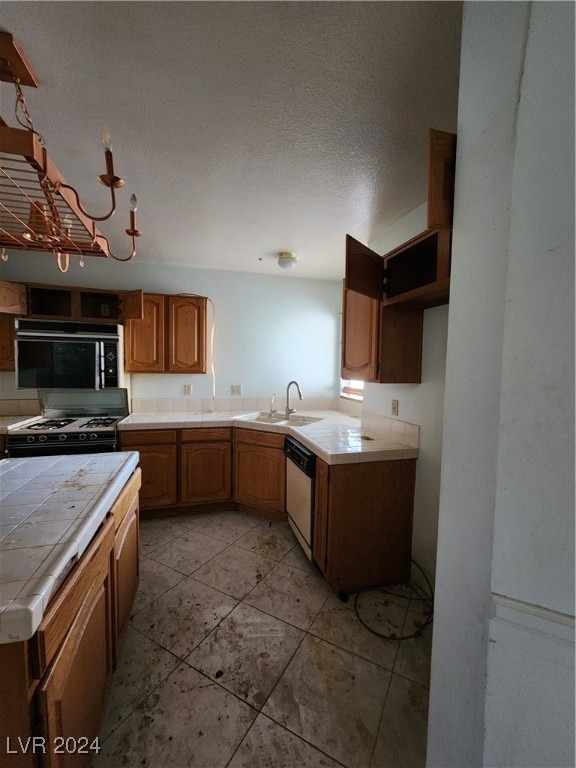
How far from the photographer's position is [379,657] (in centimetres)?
139

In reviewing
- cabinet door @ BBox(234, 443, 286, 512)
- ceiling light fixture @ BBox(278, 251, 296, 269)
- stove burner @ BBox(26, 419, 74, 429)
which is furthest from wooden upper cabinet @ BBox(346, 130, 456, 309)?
stove burner @ BBox(26, 419, 74, 429)

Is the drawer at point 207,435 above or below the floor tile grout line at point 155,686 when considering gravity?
above

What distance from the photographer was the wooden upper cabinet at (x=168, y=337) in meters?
2.76

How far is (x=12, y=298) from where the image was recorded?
2.39 meters

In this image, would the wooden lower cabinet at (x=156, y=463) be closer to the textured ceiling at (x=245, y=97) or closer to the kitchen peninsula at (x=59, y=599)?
the kitchen peninsula at (x=59, y=599)

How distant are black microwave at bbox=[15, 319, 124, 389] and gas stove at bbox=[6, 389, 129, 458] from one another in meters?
0.29

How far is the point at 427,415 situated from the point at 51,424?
2968 millimetres

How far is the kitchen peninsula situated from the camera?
0.60m

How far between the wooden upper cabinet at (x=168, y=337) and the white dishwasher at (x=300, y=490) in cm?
132

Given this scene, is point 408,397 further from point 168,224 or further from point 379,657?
point 168,224

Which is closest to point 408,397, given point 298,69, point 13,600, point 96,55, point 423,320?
point 423,320

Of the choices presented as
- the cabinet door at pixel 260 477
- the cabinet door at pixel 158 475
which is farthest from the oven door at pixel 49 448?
the cabinet door at pixel 260 477

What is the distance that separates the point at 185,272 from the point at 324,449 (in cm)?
242

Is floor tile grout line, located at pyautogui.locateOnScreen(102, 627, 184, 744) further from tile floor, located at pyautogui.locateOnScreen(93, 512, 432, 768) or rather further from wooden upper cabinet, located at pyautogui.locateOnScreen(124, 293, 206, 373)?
wooden upper cabinet, located at pyautogui.locateOnScreen(124, 293, 206, 373)
